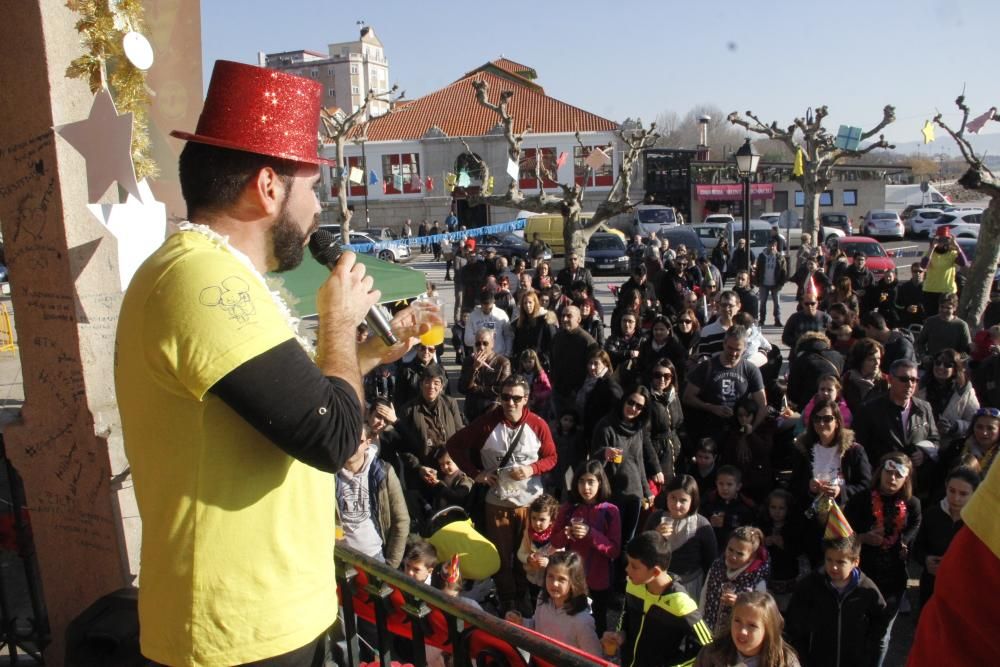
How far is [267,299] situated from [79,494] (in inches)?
70.1

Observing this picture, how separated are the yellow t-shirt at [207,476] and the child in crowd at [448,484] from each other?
14.9 feet

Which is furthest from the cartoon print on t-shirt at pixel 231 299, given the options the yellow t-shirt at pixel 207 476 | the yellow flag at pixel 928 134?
the yellow flag at pixel 928 134

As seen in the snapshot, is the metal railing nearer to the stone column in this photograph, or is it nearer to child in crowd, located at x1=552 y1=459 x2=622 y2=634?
the stone column

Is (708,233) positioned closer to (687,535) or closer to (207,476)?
(687,535)

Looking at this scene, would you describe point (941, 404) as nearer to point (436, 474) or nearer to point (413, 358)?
point (436, 474)

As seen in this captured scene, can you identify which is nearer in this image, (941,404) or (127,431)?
(127,431)

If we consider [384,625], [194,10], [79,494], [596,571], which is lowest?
[596,571]

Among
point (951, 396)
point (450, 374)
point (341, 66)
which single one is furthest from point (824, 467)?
point (341, 66)

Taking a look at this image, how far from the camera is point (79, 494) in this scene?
9.19 ft

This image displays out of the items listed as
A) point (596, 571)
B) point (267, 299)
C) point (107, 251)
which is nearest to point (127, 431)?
point (267, 299)

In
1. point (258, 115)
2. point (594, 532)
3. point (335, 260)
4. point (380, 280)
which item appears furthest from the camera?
point (380, 280)

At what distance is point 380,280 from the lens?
10.2m

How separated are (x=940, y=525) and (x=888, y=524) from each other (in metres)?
0.28

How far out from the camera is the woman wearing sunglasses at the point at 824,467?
17.6ft
